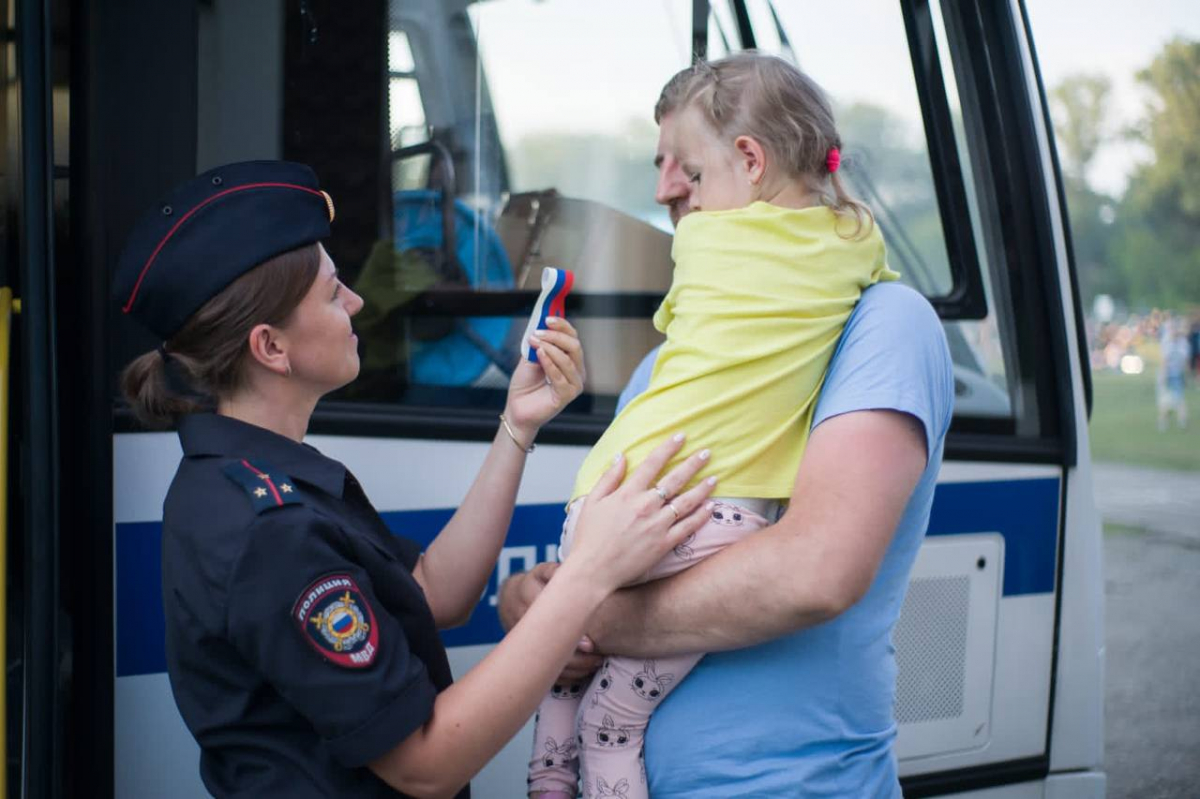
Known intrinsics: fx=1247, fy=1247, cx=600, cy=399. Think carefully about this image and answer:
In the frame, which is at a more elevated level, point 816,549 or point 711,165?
point 711,165

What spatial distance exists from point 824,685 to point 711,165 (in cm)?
68

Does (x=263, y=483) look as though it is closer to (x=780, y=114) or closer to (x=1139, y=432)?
(x=780, y=114)

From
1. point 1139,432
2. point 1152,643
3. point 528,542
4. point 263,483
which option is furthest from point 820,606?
point 1139,432

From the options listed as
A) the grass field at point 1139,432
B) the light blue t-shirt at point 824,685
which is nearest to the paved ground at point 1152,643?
the grass field at point 1139,432

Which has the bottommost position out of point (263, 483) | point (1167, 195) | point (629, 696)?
point (629, 696)

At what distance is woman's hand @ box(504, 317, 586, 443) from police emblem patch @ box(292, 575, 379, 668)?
0.53 m

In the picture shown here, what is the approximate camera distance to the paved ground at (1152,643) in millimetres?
5246

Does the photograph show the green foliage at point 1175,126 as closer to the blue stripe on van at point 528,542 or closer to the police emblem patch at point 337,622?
the blue stripe on van at point 528,542

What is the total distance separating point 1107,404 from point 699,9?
22.1 meters

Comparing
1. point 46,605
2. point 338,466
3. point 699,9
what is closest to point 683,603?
point 338,466

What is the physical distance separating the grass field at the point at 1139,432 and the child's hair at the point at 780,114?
1038 centimetres

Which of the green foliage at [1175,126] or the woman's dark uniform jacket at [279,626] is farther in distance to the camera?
the green foliage at [1175,126]

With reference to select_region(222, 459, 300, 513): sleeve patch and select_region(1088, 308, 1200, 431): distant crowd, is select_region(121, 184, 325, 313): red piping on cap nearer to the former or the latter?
select_region(222, 459, 300, 513): sleeve patch

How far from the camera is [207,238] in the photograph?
1.52 metres
